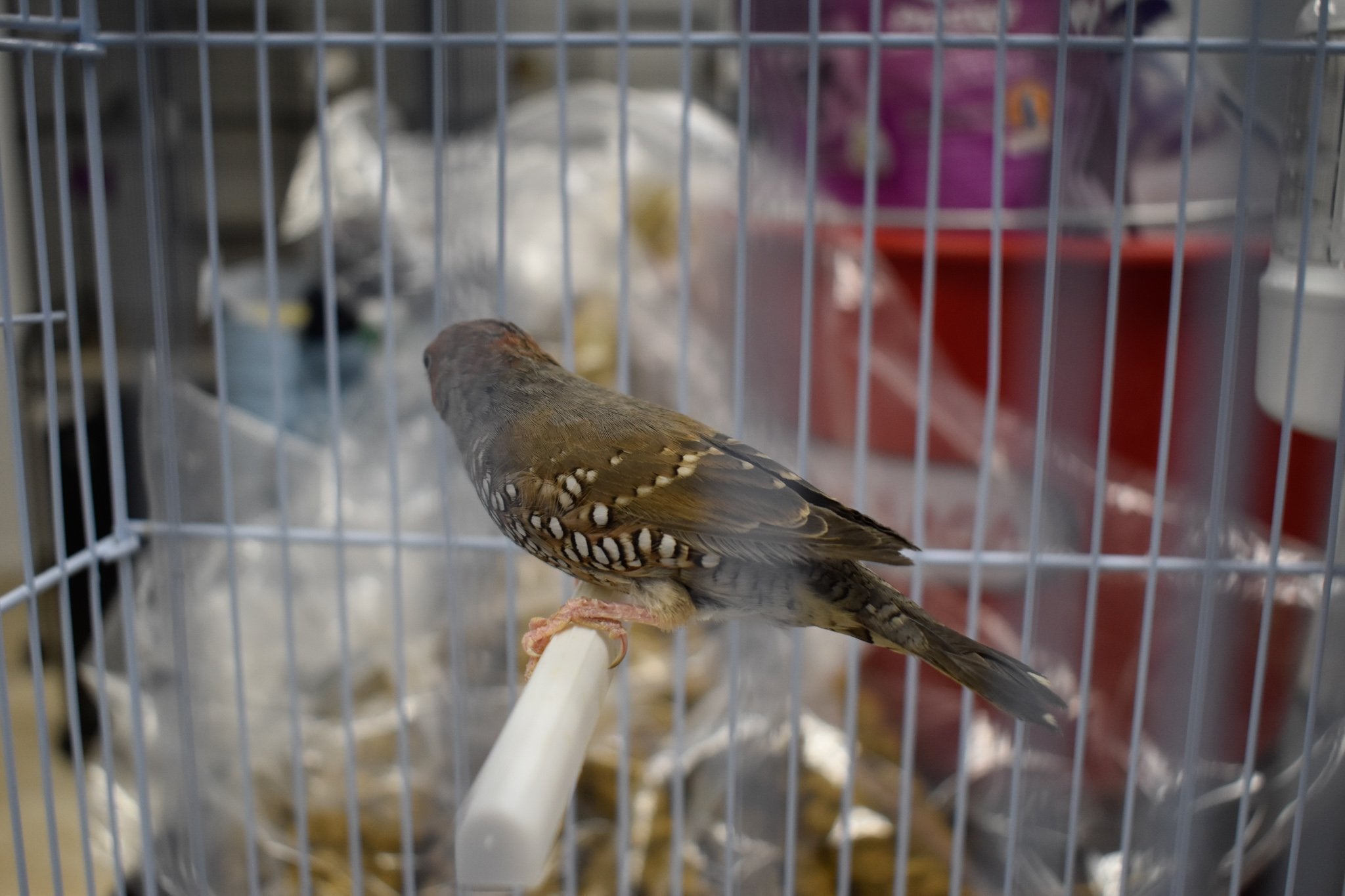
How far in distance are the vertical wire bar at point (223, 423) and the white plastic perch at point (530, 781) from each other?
42 centimetres

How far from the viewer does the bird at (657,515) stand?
1.45ft

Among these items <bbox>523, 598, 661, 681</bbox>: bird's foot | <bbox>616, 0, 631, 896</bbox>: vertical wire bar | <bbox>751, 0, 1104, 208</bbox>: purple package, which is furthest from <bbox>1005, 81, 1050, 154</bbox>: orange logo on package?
<bbox>523, 598, 661, 681</bbox>: bird's foot

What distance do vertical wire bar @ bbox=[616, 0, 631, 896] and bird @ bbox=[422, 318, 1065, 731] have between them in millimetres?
195

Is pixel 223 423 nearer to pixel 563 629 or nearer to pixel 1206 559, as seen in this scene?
pixel 563 629

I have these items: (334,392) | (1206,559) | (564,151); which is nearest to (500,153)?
(564,151)

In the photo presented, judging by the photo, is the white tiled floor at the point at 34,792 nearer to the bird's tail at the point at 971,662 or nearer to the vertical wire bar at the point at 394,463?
the vertical wire bar at the point at 394,463

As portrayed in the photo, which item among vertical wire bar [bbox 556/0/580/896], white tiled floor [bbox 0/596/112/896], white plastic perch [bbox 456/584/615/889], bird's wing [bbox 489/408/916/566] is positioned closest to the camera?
white plastic perch [bbox 456/584/615/889]

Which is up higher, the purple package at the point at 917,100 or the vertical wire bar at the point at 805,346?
the purple package at the point at 917,100

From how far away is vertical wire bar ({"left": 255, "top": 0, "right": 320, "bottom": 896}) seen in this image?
2.36 ft

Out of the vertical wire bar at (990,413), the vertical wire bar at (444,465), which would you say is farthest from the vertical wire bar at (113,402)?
the vertical wire bar at (990,413)

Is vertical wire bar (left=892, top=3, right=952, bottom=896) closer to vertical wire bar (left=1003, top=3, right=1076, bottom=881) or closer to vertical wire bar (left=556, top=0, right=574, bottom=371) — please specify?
vertical wire bar (left=1003, top=3, right=1076, bottom=881)

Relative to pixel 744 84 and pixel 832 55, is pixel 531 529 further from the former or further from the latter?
pixel 832 55

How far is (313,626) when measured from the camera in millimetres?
1054

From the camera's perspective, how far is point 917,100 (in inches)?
28.7
